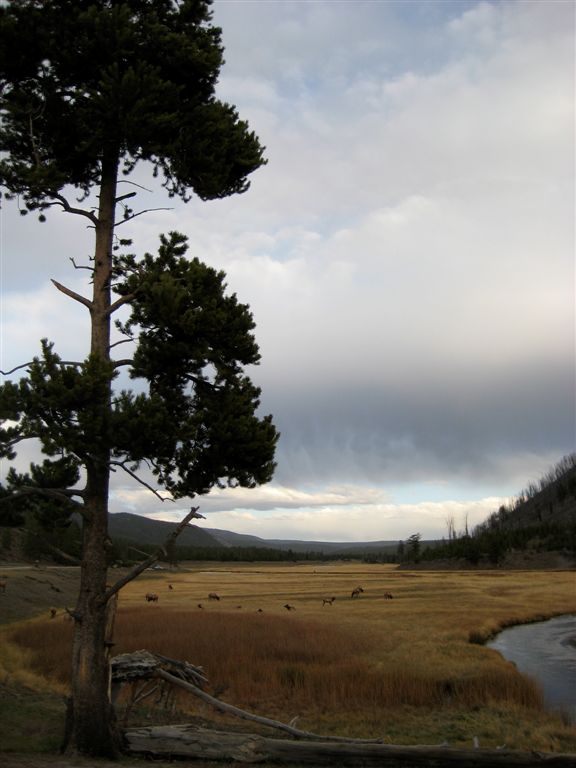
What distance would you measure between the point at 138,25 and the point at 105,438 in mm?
9037

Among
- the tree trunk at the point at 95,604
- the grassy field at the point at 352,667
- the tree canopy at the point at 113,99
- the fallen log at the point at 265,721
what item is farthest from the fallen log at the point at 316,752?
the tree canopy at the point at 113,99

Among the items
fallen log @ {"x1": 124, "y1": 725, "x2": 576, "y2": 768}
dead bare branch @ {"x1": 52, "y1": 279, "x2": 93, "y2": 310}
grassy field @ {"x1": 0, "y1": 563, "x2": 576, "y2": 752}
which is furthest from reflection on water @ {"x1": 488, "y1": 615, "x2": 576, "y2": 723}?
dead bare branch @ {"x1": 52, "y1": 279, "x2": 93, "y2": 310}

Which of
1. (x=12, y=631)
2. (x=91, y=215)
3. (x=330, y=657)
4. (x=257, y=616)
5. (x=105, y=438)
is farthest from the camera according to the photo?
(x=257, y=616)

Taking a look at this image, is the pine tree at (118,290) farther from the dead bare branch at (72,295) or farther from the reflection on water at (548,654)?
the reflection on water at (548,654)

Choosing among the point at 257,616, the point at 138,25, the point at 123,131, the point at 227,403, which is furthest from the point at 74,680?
the point at 257,616

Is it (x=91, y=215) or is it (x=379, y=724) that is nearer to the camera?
(x=91, y=215)

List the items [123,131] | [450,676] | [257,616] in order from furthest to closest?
[257,616]
[450,676]
[123,131]

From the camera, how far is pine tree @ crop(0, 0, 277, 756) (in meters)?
11.9

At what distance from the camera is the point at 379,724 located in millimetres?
17219

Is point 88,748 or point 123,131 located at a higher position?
point 123,131

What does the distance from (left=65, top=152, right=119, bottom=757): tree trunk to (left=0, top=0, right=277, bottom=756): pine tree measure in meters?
0.03

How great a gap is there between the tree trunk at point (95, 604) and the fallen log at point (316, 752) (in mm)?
781

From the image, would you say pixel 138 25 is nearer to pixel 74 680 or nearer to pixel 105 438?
pixel 105 438

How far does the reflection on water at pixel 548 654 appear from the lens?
22.8m
